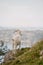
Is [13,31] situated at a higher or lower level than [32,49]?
higher

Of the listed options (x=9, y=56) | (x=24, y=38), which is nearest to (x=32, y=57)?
(x=9, y=56)

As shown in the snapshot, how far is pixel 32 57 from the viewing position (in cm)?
564

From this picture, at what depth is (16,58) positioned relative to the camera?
5859mm

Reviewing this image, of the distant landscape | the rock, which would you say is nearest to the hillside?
the rock

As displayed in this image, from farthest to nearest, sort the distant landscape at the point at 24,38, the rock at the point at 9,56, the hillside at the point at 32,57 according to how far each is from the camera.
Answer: the distant landscape at the point at 24,38 → the rock at the point at 9,56 → the hillside at the point at 32,57

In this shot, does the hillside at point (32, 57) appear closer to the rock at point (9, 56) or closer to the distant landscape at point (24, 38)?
the rock at point (9, 56)

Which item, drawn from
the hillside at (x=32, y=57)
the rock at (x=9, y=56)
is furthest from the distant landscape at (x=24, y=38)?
the hillside at (x=32, y=57)

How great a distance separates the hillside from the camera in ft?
17.9

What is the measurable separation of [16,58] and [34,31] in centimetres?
118

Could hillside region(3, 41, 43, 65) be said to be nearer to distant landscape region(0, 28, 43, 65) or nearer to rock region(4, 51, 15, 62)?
rock region(4, 51, 15, 62)

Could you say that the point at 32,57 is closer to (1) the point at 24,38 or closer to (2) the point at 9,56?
(2) the point at 9,56

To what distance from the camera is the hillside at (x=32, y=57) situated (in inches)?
214

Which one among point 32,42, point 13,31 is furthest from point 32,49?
point 13,31

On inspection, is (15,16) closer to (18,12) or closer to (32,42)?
(18,12)
